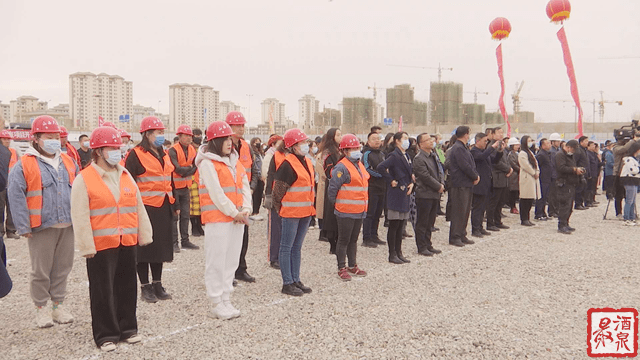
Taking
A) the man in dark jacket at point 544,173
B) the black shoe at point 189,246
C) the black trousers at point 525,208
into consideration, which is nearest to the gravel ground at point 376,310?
A: the black shoe at point 189,246

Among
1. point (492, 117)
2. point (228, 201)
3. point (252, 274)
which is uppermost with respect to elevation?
point (492, 117)

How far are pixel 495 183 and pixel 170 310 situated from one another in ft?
25.8

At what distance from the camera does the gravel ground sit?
4.31m

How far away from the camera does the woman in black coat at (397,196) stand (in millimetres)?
7551

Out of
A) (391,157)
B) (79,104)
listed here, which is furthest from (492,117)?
(391,157)

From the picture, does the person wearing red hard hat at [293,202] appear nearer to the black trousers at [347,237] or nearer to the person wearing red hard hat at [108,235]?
the black trousers at [347,237]

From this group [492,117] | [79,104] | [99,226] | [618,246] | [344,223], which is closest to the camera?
[99,226]

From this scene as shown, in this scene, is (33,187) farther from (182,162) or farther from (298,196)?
(182,162)

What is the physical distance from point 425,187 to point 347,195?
2.06 meters

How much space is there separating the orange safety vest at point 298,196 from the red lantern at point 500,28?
44.8ft

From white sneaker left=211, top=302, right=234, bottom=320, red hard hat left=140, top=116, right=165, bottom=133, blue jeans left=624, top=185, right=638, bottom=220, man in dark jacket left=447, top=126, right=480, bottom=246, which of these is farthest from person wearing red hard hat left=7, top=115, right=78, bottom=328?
blue jeans left=624, top=185, right=638, bottom=220

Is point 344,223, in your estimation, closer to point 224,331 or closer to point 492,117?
point 224,331

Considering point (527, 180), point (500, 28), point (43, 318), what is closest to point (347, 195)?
point (43, 318)

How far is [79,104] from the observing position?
94938mm
